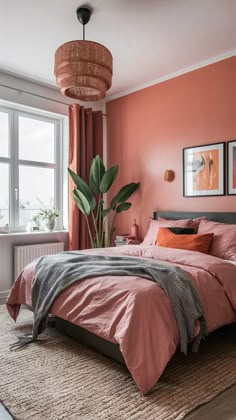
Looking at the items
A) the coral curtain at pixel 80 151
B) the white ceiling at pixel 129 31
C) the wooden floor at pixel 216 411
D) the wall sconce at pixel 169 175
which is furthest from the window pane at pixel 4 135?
the wooden floor at pixel 216 411

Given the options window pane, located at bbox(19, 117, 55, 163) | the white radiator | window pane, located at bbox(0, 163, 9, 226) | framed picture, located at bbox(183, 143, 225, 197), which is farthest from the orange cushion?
window pane, located at bbox(19, 117, 55, 163)

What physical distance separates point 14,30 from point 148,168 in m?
2.33

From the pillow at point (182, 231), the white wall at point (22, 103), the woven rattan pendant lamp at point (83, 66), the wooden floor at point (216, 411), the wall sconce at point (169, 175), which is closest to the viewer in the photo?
the wooden floor at point (216, 411)

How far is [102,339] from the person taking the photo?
7.43ft

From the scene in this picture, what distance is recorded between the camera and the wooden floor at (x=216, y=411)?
1663 mm

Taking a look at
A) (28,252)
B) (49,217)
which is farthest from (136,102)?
(28,252)

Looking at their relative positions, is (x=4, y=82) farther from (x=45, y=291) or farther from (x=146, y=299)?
(x=146, y=299)

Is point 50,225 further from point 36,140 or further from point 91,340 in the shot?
point 91,340

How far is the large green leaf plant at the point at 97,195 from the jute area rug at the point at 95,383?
2.07 meters

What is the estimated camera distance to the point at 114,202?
4.43 m

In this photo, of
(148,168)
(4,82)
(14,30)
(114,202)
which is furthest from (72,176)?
(14,30)

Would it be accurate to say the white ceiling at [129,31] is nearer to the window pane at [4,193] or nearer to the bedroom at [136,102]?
the bedroom at [136,102]

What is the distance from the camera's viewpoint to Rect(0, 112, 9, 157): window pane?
13.9 feet

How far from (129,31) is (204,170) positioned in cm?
174
